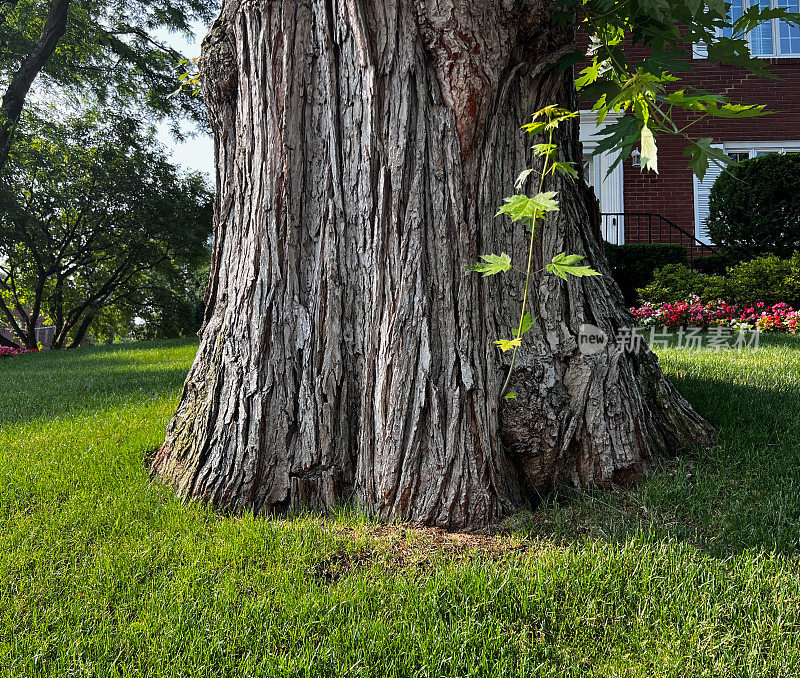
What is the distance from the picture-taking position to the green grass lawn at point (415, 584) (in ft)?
5.74

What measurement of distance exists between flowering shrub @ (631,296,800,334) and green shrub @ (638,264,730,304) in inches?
6.9

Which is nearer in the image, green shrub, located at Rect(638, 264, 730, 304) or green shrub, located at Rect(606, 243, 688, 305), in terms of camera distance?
green shrub, located at Rect(638, 264, 730, 304)

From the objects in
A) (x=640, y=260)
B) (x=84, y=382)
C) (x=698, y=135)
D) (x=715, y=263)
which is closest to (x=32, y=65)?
(x=84, y=382)

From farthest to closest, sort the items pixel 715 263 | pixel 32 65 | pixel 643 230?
1. pixel 32 65
2. pixel 643 230
3. pixel 715 263

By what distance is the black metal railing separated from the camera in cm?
1237

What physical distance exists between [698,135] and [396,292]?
12954 millimetres

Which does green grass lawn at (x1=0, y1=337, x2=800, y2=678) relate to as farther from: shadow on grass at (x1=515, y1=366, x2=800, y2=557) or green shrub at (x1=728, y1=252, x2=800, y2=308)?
green shrub at (x1=728, y1=252, x2=800, y2=308)

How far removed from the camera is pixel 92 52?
16188 millimetres

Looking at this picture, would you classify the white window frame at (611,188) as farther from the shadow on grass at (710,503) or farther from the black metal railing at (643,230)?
the shadow on grass at (710,503)

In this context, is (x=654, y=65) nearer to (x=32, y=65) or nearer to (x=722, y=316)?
(x=722, y=316)

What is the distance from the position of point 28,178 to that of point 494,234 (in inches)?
718

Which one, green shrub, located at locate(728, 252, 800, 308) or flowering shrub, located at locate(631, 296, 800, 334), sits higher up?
green shrub, located at locate(728, 252, 800, 308)

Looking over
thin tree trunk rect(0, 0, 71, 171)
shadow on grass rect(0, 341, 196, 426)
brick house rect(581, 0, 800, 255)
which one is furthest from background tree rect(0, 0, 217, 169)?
brick house rect(581, 0, 800, 255)

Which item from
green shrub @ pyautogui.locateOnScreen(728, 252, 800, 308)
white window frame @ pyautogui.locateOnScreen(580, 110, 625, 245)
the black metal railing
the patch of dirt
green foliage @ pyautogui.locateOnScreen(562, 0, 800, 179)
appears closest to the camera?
green foliage @ pyautogui.locateOnScreen(562, 0, 800, 179)
